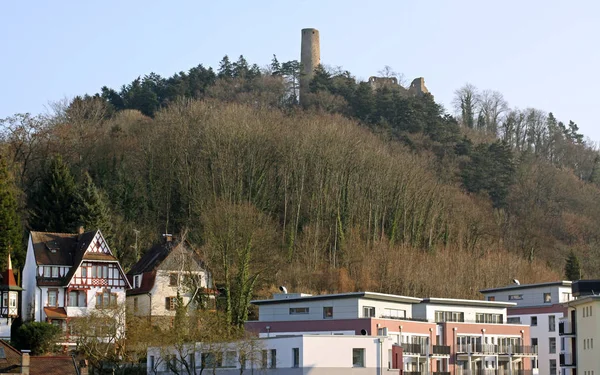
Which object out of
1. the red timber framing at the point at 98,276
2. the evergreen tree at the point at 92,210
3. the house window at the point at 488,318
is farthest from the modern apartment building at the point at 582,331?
the evergreen tree at the point at 92,210

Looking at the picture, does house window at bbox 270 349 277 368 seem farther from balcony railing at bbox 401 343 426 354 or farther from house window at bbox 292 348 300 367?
balcony railing at bbox 401 343 426 354

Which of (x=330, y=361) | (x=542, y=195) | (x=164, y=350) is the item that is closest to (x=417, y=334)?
(x=330, y=361)

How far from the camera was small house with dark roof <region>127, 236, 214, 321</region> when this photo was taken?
73188mm

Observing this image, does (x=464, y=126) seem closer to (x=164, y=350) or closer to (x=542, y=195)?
(x=542, y=195)

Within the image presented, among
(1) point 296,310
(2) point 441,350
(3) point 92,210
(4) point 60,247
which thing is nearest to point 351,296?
(1) point 296,310

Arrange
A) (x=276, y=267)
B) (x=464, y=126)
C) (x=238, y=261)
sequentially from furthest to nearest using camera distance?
(x=464, y=126)
(x=276, y=267)
(x=238, y=261)

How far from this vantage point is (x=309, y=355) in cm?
5638

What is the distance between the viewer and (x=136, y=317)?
70.3 m

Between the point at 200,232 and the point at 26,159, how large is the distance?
18257 mm

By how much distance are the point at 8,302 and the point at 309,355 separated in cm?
2240

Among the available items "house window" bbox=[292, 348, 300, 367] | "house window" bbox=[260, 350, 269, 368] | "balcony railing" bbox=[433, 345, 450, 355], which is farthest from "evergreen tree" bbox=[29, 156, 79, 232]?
"balcony railing" bbox=[433, 345, 450, 355]

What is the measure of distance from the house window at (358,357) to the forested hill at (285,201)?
14.5 metres

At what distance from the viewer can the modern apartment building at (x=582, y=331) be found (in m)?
58.5

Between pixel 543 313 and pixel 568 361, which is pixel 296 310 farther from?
pixel 543 313
